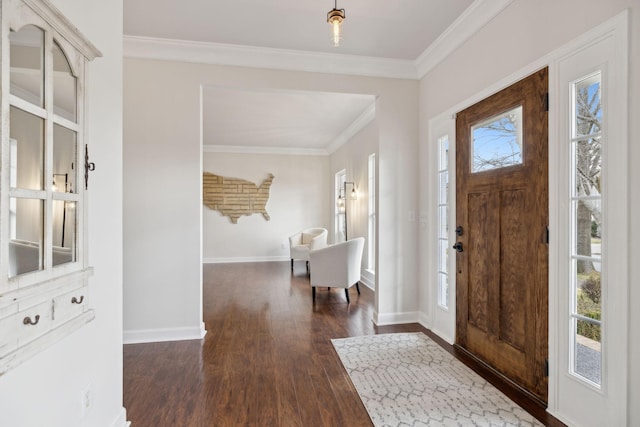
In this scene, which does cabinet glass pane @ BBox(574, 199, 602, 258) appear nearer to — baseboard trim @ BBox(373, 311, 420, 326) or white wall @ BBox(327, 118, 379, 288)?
baseboard trim @ BBox(373, 311, 420, 326)

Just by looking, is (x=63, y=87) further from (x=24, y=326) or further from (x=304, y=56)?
(x=304, y=56)

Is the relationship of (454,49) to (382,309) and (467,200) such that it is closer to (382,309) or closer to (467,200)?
(467,200)

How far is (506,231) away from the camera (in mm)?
2266

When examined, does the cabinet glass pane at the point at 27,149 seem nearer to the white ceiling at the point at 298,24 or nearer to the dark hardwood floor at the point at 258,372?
the dark hardwood floor at the point at 258,372

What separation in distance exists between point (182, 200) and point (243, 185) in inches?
180

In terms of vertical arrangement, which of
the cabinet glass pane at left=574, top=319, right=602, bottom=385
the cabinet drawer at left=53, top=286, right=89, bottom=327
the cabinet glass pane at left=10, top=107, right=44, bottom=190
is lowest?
the cabinet glass pane at left=574, top=319, right=602, bottom=385

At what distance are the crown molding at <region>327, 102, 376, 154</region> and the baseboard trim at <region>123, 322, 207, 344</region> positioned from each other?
3546mm

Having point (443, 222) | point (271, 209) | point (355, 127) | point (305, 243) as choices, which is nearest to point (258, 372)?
point (443, 222)

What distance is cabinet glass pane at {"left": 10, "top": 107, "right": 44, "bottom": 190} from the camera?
993mm

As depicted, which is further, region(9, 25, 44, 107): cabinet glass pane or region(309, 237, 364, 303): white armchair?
region(309, 237, 364, 303): white armchair

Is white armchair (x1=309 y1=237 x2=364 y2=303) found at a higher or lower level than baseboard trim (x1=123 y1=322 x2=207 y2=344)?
higher

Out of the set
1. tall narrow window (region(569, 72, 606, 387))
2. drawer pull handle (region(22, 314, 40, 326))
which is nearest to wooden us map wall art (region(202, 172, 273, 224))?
tall narrow window (region(569, 72, 606, 387))

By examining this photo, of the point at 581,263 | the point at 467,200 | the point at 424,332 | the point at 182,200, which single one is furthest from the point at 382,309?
the point at 182,200

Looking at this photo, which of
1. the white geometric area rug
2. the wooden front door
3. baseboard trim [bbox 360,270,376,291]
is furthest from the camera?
baseboard trim [bbox 360,270,376,291]
